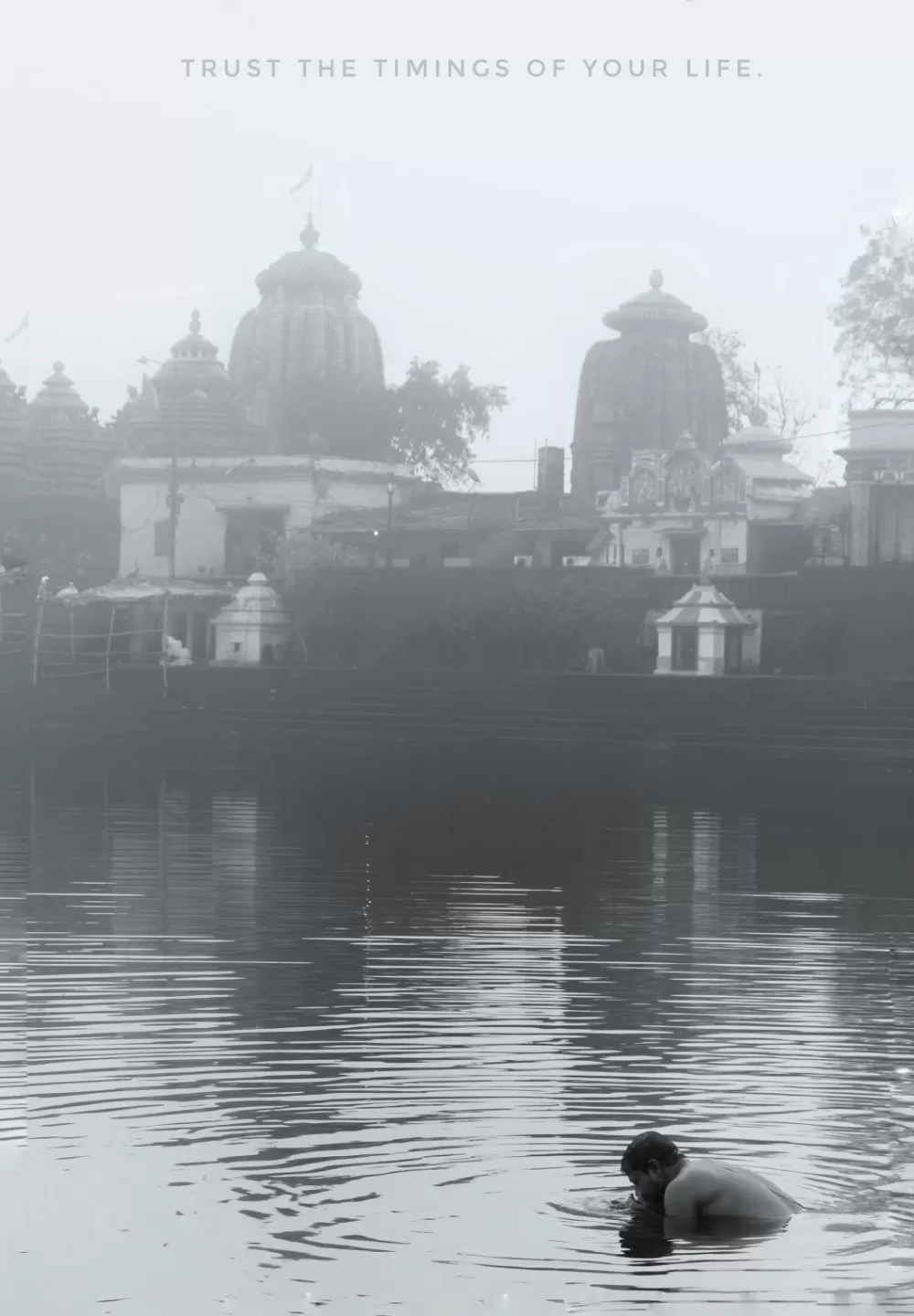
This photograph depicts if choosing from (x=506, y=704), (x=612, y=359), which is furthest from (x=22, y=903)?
(x=612, y=359)

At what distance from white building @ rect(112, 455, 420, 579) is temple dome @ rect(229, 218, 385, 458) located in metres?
6.07

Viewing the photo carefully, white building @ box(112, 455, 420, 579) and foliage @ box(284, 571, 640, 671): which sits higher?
white building @ box(112, 455, 420, 579)

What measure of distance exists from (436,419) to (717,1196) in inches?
1508

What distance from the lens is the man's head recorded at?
4766 millimetres

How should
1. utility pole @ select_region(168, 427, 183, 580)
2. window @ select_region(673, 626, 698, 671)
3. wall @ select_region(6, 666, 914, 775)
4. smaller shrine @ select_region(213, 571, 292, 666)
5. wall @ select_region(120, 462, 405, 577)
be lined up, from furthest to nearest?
wall @ select_region(120, 462, 405, 577)
utility pole @ select_region(168, 427, 183, 580)
smaller shrine @ select_region(213, 571, 292, 666)
window @ select_region(673, 626, 698, 671)
wall @ select_region(6, 666, 914, 775)

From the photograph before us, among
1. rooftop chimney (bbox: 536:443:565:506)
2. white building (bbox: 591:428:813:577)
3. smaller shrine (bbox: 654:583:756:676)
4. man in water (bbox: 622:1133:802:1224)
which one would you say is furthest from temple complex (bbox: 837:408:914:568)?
man in water (bbox: 622:1133:802:1224)

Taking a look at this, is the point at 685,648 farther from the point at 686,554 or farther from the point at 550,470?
the point at 550,470

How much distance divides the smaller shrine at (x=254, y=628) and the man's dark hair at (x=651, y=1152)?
1066 inches

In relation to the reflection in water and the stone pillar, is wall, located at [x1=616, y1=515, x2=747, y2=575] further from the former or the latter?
the reflection in water

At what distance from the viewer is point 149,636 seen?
1319 inches

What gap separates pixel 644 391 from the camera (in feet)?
146

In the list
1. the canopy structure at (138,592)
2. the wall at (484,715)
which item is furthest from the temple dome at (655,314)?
the wall at (484,715)

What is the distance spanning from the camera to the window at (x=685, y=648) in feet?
95.8

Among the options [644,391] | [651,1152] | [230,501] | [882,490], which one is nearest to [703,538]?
[882,490]
